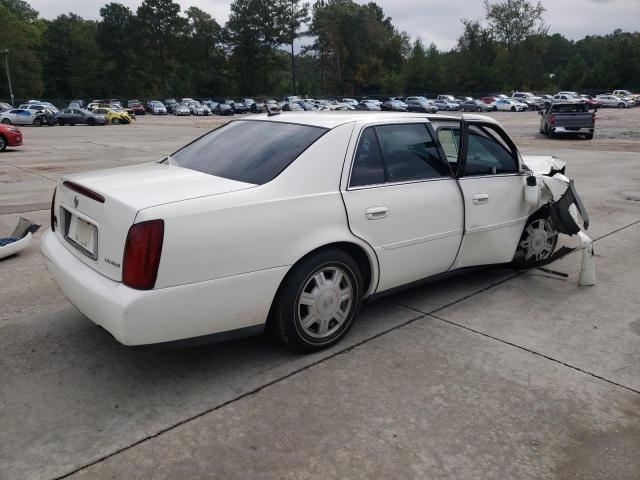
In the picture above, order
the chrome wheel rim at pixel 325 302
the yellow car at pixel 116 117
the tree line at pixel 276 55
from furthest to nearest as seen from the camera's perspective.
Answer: the tree line at pixel 276 55 < the yellow car at pixel 116 117 < the chrome wheel rim at pixel 325 302

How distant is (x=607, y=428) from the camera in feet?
9.28

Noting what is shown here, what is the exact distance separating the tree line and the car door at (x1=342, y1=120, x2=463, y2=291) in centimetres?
8461

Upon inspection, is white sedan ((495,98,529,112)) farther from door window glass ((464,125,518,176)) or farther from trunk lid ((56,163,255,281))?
trunk lid ((56,163,255,281))

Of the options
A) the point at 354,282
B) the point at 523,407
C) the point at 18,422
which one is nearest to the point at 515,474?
the point at 523,407

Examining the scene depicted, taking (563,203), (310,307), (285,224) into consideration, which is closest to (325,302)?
(310,307)

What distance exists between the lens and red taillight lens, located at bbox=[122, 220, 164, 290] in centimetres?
277

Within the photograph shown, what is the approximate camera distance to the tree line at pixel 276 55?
85.1 meters

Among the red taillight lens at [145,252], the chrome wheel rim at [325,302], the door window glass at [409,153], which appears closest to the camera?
the red taillight lens at [145,252]

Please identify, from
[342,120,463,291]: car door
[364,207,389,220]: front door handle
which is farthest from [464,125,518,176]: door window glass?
[364,207,389,220]: front door handle

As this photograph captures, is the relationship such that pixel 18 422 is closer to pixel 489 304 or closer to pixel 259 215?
pixel 259 215

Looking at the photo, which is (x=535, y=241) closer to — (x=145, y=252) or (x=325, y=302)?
(x=325, y=302)

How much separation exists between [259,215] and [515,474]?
1852 mm

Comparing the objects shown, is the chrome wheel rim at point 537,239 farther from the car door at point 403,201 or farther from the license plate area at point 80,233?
the license plate area at point 80,233

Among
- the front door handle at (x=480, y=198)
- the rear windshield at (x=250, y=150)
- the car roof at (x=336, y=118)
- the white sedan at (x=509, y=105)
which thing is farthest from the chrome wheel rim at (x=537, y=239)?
the white sedan at (x=509, y=105)
